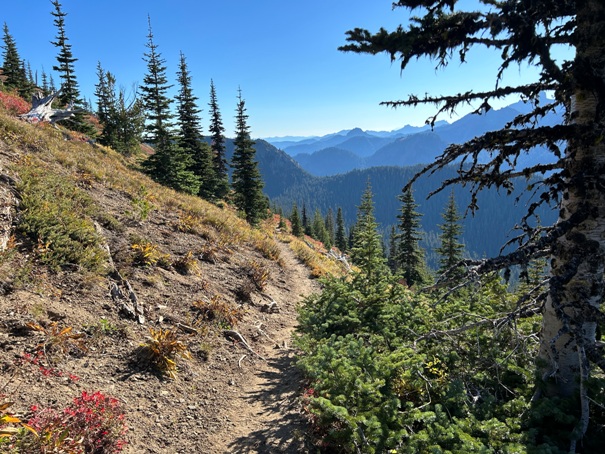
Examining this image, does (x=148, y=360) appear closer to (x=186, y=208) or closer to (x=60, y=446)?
(x=60, y=446)

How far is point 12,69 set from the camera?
3766cm

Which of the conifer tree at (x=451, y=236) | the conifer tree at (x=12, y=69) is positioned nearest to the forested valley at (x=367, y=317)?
the conifer tree at (x=451, y=236)

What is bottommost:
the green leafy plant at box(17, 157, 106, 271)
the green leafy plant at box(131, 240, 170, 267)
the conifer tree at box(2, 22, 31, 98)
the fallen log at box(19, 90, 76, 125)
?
the green leafy plant at box(131, 240, 170, 267)

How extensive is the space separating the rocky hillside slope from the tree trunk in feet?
13.7

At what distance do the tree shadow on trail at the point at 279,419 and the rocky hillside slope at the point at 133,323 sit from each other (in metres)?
0.03

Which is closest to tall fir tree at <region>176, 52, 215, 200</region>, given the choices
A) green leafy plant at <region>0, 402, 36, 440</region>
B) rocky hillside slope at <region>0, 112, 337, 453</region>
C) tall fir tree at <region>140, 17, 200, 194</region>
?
tall fir tree at <region>140, 17, 200, 194</region>

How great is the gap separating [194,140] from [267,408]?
26.6m

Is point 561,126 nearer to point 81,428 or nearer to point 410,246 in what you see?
point 81,428

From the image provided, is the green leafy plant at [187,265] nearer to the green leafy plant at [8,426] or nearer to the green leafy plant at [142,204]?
the green leafy plant at [142,204]

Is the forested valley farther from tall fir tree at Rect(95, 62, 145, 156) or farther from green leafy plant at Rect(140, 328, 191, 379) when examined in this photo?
tall fir tree at Rect(95, 62, 145, 156)

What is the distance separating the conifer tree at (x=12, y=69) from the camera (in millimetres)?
35375

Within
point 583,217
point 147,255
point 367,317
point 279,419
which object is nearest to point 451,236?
point 367,317

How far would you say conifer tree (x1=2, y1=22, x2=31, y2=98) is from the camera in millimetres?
35375

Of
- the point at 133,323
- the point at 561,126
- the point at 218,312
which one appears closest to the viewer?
the point at 561,126
